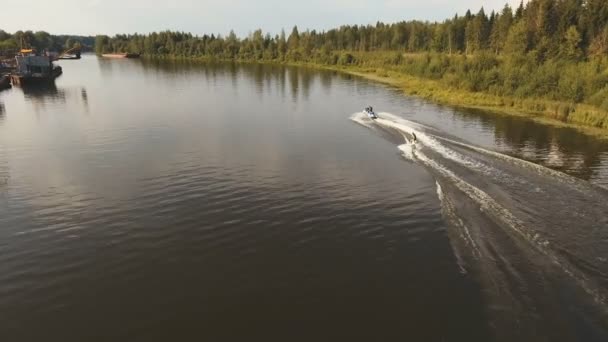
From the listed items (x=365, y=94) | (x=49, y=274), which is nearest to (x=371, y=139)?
(x=49, y=274)

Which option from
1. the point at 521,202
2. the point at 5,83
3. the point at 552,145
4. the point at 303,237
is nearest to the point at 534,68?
the point at 552,145

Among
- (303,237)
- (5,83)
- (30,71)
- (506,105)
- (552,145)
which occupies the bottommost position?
(303,237)

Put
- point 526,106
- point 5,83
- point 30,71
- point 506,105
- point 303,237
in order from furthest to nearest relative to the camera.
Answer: point 30,71
point 5,83
point 506,105
point 526,106
point 303,237

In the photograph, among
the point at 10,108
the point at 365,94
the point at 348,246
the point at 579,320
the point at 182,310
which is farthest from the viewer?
the point at 365,94

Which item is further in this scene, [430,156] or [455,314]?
[430,156]

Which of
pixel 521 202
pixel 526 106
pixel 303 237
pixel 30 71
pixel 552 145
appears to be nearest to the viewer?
pixel 303 237

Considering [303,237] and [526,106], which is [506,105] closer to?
[526,106]

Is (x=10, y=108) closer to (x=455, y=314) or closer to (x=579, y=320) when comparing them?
(x=455, y=314)

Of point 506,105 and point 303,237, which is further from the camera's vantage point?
point 506,105
